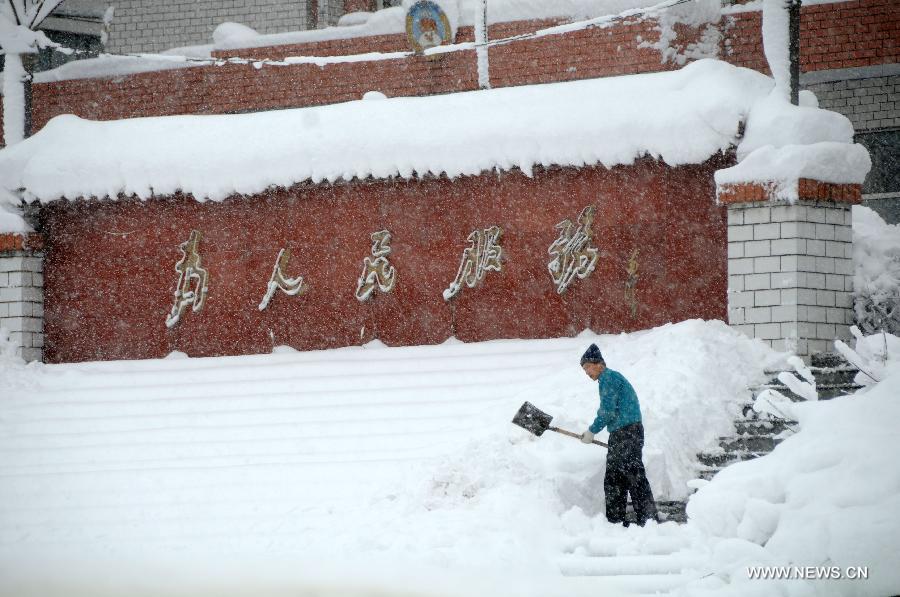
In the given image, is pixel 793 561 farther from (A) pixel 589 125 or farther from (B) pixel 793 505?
(A) pixel 589 125

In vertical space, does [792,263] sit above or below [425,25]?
below

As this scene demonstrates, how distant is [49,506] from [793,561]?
817 cm

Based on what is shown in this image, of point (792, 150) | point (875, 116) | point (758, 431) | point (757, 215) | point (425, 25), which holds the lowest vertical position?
point (758, 431)

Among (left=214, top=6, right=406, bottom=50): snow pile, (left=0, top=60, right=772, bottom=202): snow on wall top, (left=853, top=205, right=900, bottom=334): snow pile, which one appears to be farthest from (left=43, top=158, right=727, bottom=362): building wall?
(left=214, top=6, right=406, bottom=50): snow pile

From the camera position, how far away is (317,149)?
1464 centimetres

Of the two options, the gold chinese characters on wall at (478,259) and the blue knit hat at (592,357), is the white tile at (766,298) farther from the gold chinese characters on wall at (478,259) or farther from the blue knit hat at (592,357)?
the blue knit hat at (592,357)

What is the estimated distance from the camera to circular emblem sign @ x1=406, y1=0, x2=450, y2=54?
17625 mm

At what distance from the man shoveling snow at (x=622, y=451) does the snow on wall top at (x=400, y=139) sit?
434cm

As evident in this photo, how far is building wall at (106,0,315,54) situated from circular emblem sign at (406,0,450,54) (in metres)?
4.49

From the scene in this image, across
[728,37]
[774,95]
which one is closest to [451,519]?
[774,95]

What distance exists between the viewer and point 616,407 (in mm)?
9789

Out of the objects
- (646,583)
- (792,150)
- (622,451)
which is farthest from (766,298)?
(646,583)

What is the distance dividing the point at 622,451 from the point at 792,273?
375 cm

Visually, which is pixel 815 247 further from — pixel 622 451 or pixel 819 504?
pixel 819 504
